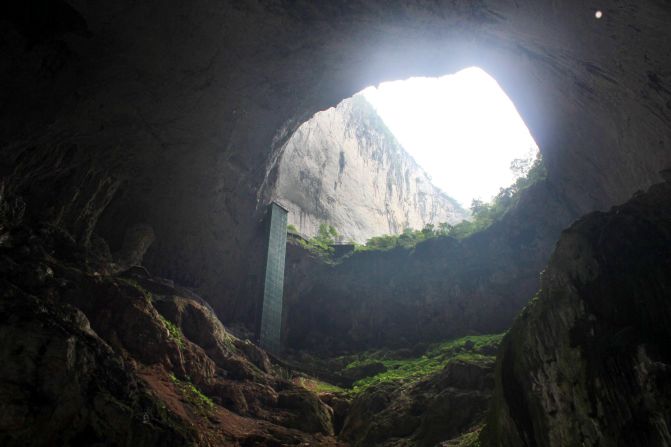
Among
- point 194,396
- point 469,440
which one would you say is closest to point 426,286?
point 469,440

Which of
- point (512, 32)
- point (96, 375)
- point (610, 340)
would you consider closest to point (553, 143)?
point (512, 32)

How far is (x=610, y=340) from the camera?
255 inches

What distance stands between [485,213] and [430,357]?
10.5m

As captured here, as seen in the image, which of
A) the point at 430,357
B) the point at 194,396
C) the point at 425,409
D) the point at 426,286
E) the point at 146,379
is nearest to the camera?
the point at 146,379

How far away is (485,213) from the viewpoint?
27.8 m

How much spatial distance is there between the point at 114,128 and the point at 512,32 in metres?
11.9

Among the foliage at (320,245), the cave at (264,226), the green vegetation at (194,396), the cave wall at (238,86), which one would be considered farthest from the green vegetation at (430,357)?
the foliage at (320,245)

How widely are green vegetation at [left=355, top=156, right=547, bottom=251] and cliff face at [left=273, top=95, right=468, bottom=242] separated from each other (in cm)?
753

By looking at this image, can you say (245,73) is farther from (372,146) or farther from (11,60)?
(372,146)

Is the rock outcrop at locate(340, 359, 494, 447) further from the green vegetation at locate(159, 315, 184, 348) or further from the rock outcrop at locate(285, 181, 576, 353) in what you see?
the rock outcrop at locate(285, 181, 576, 353)

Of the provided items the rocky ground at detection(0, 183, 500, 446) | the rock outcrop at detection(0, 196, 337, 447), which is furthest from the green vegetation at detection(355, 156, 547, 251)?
the rock outcrop at detection(0, 196, 337, 447)

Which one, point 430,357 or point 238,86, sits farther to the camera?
point 430,357

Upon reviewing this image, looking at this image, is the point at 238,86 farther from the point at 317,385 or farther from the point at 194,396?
the point at 317,385

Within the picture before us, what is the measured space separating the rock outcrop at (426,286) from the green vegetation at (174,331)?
1213 cm
